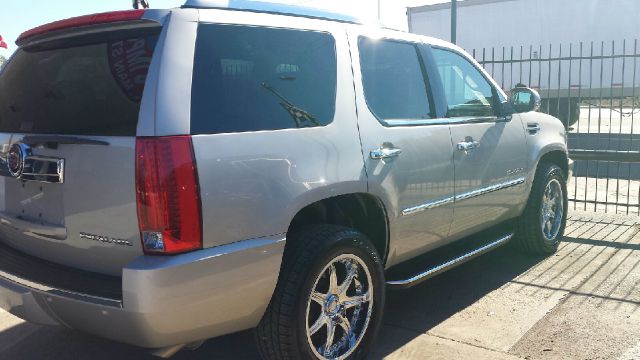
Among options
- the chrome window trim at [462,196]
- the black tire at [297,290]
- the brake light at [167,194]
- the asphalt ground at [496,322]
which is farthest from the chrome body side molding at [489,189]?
the brake light at [167,194]

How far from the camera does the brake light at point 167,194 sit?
7.84ft

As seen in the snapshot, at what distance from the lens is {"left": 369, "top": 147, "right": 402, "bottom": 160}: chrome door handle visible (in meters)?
3.27

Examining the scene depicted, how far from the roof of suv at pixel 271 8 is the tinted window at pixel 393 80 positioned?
202 mm

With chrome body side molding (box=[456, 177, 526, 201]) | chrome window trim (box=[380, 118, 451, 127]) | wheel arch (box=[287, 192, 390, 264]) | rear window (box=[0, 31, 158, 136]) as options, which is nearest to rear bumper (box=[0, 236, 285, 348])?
wheel arch (box=[287, 192, 390, 264])

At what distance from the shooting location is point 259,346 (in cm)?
291

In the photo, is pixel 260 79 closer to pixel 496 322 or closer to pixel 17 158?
pixel 17 158

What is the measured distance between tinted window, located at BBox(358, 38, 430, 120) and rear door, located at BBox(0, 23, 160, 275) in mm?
1360

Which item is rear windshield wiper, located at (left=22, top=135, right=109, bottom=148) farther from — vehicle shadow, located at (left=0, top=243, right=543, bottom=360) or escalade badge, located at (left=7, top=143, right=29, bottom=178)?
vehicle shadow, located at (left=0, top=243, right=543, bottom=360)

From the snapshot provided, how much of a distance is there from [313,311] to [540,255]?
3148 mm

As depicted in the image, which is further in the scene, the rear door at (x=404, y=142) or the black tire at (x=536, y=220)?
the black tire at (x=536, y=220)

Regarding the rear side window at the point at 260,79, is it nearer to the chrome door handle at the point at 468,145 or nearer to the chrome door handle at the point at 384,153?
the chrome door handle at the point at 384,153

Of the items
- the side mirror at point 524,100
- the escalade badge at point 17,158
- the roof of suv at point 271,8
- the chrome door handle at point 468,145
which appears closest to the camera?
the roof of suv at point 271,8

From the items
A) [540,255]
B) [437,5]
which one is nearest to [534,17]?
[437,5]

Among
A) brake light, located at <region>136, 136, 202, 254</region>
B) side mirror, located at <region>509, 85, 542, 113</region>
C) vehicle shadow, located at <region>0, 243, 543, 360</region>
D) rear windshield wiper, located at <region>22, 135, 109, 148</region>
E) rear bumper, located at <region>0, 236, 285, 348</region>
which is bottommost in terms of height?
vehicle shadow, located at <region>0, 243, 543, 360</region>
